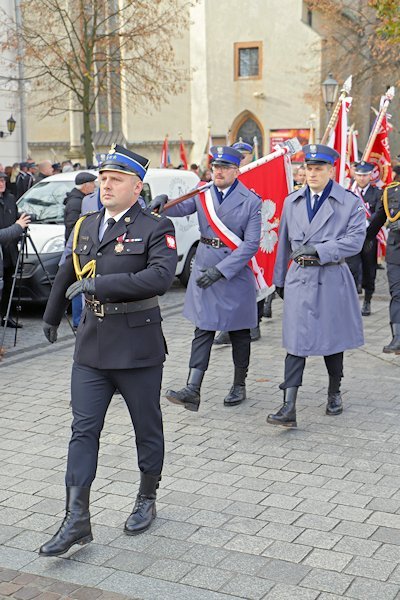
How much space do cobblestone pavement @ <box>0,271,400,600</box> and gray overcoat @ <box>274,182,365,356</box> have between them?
659 millimetres

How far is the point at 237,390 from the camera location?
299 inches

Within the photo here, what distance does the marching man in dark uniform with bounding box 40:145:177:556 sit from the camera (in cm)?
462

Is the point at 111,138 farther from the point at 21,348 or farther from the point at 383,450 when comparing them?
the point at 383,450

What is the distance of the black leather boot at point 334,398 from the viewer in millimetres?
7199

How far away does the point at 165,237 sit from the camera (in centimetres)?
471

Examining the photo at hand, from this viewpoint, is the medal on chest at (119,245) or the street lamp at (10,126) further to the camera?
the street lamp at (10,126)

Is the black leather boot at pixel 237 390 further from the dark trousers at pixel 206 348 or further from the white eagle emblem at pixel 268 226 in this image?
the white eagle emblem at pixel 268 226

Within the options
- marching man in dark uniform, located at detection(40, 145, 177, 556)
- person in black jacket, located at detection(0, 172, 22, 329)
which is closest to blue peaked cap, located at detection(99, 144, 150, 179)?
marching man in dark uniform, located at detection(40, 145, 177, 556)

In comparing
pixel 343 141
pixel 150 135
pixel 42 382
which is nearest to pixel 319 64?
pixel 150 135

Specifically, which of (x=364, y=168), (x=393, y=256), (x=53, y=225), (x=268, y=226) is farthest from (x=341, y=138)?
(x=53, y=225)

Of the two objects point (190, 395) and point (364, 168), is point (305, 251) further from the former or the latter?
point (364, 168)

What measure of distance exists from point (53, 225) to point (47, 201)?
2.86ft

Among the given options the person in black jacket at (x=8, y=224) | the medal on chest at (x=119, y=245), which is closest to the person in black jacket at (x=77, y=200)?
the person in black jacket at (x=8, y=224)

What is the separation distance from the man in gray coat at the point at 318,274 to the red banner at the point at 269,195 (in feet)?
5.25
